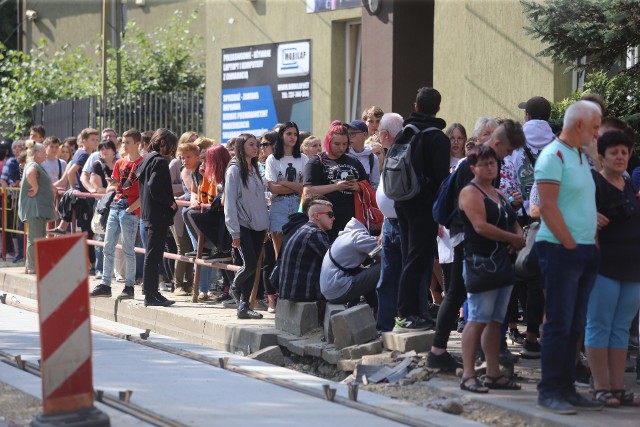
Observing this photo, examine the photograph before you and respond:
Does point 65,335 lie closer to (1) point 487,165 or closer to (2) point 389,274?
(1) point 487,165

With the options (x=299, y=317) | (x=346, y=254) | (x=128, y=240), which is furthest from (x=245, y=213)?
(x=128, y=240)

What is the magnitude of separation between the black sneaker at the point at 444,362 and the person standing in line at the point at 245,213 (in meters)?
3.61

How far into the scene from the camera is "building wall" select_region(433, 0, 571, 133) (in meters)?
15.2

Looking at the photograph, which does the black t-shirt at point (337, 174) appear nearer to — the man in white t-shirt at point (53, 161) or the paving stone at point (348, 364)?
the paving stone at point (348, 364)

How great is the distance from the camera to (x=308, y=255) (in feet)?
36.6

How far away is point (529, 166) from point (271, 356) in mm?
2966

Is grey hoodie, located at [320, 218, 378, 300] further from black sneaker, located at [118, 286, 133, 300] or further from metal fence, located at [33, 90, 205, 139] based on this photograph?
metal fence, located at [33, 90, 205, 139]

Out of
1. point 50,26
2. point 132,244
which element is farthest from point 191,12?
point 132,244

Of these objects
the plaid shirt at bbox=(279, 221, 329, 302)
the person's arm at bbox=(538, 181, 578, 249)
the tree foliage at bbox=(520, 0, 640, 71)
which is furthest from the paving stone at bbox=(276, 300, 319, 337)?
the person's arm at bbox=(538, 181, 578, 249)

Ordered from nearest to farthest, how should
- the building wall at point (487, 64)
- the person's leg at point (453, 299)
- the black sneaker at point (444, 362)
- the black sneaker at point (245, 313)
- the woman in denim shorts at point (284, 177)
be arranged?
the person's leg at point (453, 299) → the black sneaker at point (444, 362) → the black sneaker at point (245, 313) → the woman in denim shorts at point (284, 177) → the building wall at point (487, 64)

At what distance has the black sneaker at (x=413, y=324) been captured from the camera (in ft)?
32.5

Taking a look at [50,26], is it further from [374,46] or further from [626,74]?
[626,74]

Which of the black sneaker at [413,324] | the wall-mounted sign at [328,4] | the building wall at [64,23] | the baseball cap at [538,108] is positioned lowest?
the black sneaker at [413,324]

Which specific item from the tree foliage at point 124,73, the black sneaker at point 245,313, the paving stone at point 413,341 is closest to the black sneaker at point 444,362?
the paving stone at point 413,341
